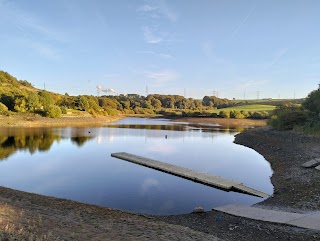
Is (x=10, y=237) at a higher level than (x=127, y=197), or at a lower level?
higher

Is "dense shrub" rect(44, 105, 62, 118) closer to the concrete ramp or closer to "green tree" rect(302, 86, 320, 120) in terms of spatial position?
the concrete ramp

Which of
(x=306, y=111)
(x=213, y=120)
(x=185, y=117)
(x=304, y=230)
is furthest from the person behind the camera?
(x=185, y=117)

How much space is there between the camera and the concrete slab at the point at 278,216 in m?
10.3

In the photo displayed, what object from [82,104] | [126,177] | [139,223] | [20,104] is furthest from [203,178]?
[82,104]

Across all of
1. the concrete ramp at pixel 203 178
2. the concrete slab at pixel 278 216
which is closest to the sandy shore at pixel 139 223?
the concrete slab at pixel 278 216

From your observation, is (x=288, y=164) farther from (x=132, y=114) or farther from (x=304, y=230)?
(x=132, y=114)

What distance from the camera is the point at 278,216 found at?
1135cm

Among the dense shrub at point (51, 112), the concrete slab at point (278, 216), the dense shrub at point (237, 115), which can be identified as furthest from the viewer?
the dense shrub at point (237, 115)

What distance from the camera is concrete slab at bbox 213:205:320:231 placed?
10277 millimetres

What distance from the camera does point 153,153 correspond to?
3322 centimetres

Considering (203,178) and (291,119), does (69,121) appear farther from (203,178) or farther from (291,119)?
(203,178)

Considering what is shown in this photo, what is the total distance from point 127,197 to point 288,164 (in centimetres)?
1482

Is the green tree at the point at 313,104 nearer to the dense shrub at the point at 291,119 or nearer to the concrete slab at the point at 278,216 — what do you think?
the dense shrub at the point at 291,119

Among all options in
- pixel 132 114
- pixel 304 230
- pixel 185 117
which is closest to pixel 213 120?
pixel 185 117
